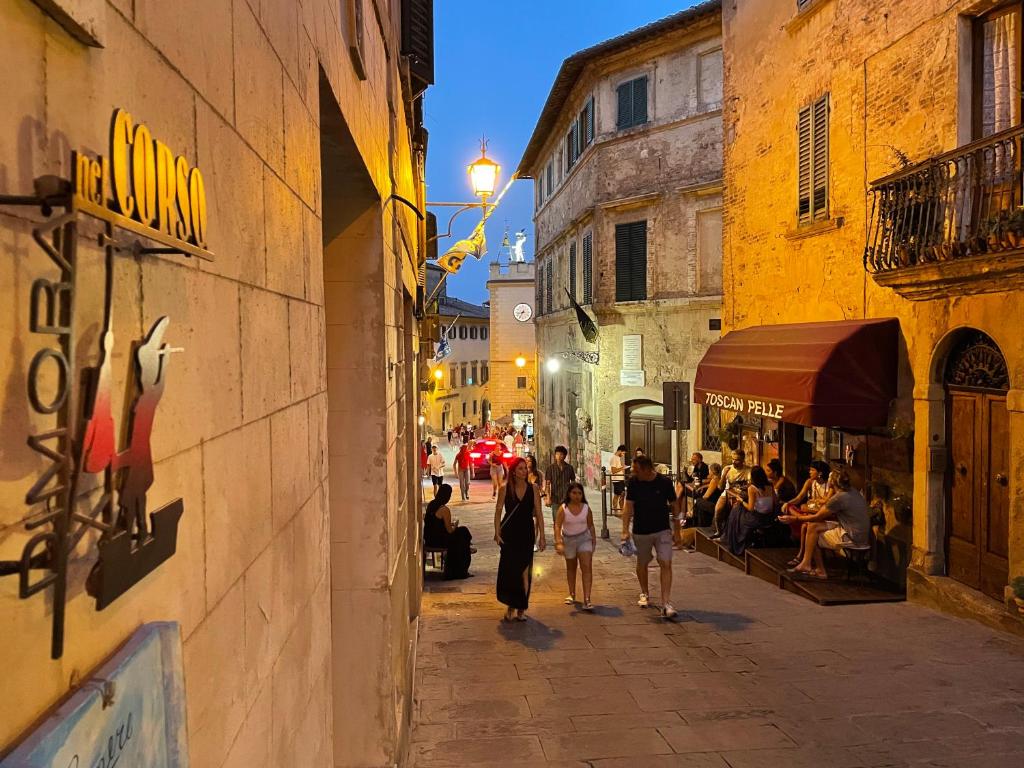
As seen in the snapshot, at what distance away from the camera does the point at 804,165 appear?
13.4m

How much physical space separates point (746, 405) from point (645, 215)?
36.3 feet

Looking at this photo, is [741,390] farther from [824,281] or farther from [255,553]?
[255,553]

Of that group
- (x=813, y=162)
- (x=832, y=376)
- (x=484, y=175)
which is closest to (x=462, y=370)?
(x=484, y=175)

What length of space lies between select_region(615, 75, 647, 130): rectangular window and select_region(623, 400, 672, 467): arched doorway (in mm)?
7565

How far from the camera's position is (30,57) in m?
1.15

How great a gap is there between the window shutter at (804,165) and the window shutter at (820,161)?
0.57 feet

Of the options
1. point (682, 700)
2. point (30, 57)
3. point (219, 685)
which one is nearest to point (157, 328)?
point (30, 57)

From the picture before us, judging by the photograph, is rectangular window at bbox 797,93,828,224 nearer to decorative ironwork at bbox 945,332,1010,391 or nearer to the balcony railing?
the balcony railing

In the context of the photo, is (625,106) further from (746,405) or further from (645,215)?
(746,405)

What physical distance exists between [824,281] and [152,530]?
12602 mm

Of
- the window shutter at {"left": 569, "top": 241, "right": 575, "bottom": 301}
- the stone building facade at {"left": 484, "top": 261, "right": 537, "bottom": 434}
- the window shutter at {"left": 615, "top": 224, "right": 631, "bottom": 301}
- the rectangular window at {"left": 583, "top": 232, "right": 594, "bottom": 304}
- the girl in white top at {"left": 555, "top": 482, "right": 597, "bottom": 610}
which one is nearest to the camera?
the girl in white top at {"left": 555, "top": 482, "right": 597, "bottom": 610}

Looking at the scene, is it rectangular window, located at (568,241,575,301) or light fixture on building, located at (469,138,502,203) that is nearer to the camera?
light fixture on building, located at (469,138,502,203)

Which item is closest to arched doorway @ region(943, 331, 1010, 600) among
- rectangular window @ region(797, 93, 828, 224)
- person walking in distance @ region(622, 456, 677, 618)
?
person walking in distance @ region(622, 456, 677, 618)

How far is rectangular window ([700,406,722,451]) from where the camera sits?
20.8m
